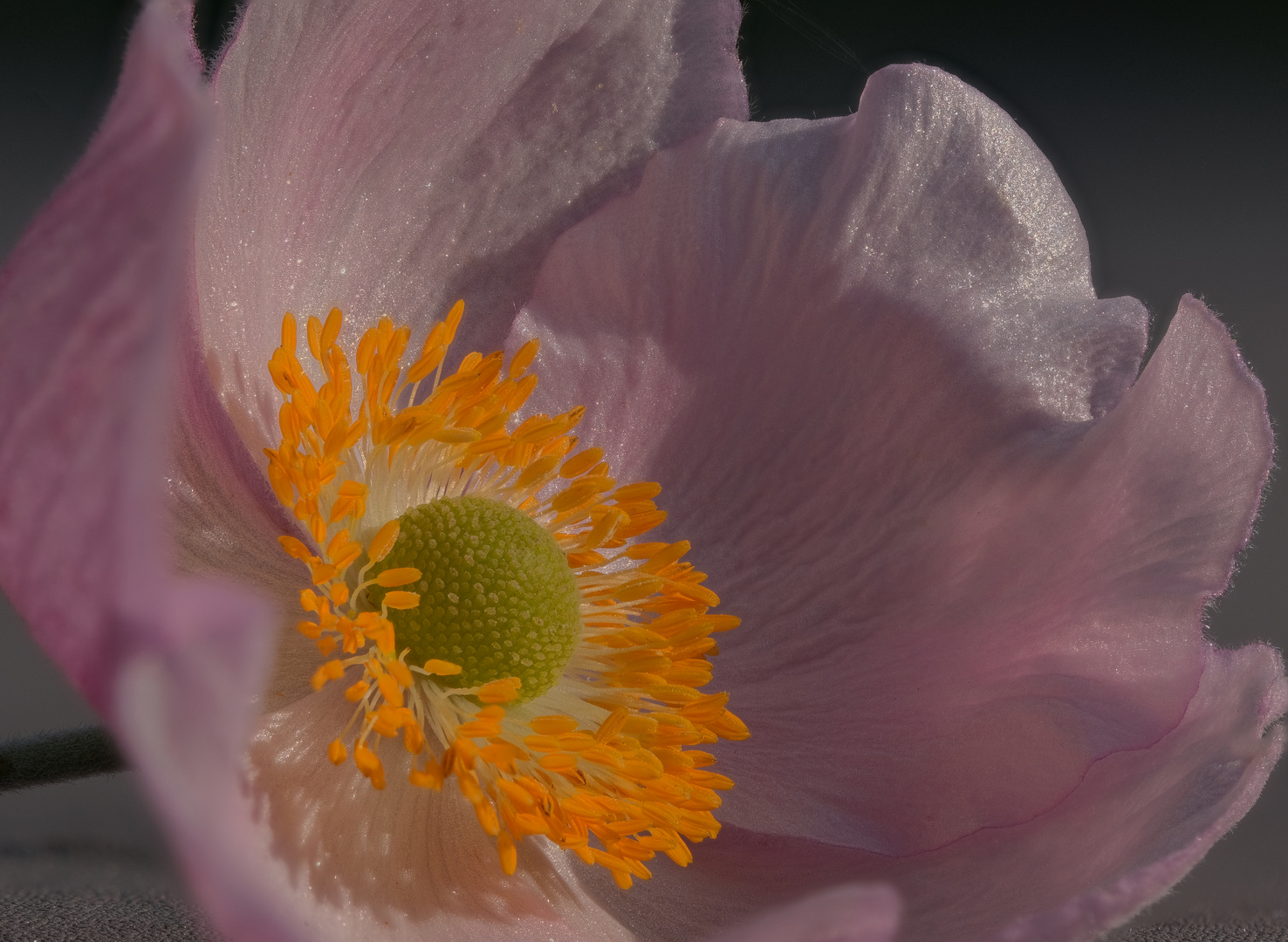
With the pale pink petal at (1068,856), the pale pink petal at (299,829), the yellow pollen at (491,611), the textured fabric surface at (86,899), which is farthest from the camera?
the textured fabric surface at (86,899)

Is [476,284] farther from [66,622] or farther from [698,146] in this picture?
[66,622]

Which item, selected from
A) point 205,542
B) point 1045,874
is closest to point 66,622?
point 205,542

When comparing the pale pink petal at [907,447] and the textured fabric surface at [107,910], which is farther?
the textured fabric surface at [107,910]

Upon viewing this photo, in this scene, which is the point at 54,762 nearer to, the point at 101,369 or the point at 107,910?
the point at 101,369

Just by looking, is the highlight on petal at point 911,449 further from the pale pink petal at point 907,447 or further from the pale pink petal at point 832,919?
the pale pink petal at point 832,919

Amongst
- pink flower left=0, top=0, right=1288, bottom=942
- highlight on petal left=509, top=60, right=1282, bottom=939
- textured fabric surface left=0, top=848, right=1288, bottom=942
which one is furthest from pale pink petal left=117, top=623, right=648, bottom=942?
textured fabric surface left=0, top=848, right=1288, bottom=942

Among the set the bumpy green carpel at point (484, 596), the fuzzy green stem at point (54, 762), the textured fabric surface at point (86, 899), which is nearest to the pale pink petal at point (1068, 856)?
the bumpy green carpel at point (484, 596)

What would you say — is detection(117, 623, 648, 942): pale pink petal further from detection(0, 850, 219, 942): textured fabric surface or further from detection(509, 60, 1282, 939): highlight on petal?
detection(0, 850, 219, 942): textured fabric surface

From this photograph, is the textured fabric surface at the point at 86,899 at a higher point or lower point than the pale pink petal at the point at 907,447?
lower
